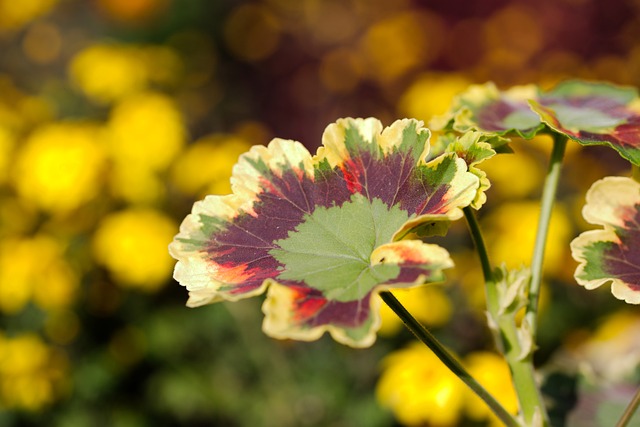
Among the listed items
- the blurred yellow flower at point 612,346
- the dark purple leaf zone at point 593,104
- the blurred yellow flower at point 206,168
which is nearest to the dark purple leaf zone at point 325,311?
the dark purple leaf zone at point 593,104

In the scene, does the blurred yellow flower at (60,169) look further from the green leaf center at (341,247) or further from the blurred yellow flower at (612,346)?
the green leaf center at (341,247)

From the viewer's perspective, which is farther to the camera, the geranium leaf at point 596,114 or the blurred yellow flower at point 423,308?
the blurred yellow flower at point 423,308

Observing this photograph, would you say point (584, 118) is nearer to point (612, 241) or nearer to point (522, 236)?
point (612, 241)

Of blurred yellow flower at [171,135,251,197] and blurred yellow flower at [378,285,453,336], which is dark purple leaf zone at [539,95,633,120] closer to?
blurred yellow flower at [378,285,453,336]

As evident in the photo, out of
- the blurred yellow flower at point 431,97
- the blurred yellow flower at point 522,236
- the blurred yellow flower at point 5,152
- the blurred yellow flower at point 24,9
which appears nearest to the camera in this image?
the blurred yellow flower at point 522,236

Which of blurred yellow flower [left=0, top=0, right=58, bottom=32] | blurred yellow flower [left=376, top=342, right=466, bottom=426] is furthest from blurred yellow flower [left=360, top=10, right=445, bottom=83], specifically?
blurred yellow flower [left=376, top=342, right=466, bottom=426]

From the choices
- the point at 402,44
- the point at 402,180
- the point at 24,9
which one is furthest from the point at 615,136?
the point at 24,9

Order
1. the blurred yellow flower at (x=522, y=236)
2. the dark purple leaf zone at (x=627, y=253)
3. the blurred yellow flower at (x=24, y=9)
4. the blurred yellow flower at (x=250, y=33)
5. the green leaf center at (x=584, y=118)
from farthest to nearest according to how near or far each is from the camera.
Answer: the blurred yellow flower at (x=250, y=33), the blurred yellow flower at (x=24, y=9), the blurred yellow flower at (x=522, y=236), the green leaf center at (x=584, y=118), the dark purple leaf zone at (x=627, y=253)
